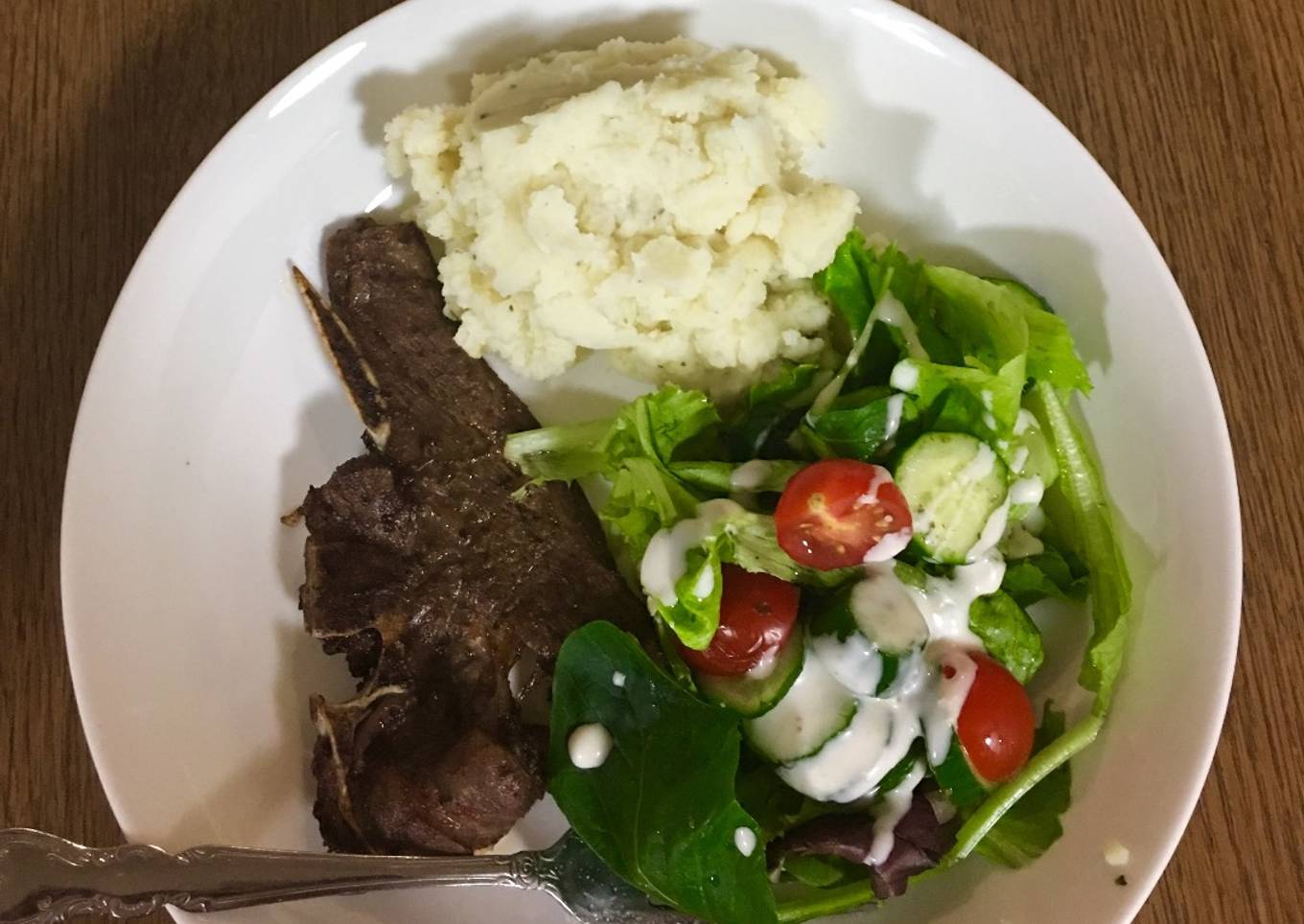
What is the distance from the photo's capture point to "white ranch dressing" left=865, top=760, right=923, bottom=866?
6.57ft

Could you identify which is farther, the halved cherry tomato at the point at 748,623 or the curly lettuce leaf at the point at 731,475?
the curly lettuce leaf at the point at 731,475

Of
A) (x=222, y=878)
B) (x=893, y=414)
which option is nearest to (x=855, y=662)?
(x=893, y=414)

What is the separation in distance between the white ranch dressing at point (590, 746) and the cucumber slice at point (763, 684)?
266 millimetres

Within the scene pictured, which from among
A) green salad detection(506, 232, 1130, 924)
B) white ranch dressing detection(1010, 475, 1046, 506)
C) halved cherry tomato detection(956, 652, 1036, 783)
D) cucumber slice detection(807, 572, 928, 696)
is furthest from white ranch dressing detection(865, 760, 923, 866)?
white ranch dressing detection(1010, 475, 1046, 506)

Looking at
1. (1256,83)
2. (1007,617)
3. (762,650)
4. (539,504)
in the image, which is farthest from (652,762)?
(1256,83)

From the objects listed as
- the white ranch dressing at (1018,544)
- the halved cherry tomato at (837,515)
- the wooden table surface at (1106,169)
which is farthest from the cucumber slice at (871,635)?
the wooden table surface at (1106,169)

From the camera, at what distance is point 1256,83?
2.55 m

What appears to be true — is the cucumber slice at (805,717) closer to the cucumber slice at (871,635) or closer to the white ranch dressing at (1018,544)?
the cucumber slice at (871,635)

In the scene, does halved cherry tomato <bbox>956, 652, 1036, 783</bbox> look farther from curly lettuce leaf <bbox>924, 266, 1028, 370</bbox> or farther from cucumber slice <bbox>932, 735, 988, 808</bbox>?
curly lettuce leaf <bbox>924, 266, 1028, 370</bbox>

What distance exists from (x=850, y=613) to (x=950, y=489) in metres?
0.36

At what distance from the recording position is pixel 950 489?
2.08 m

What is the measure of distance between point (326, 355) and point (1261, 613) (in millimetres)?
2353

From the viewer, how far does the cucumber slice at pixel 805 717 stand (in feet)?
6.67

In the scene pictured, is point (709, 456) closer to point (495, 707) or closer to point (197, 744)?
point (495, 707)
